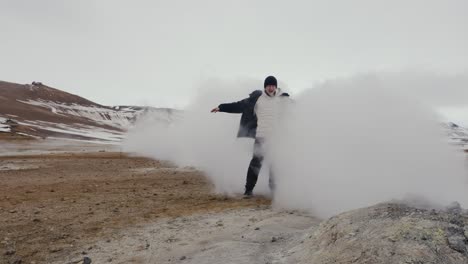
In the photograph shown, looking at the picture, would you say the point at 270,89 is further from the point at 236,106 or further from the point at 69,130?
the point at 69,130

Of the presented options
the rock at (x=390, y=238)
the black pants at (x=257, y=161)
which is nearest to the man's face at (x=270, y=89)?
the black pants at (x=257, y=161)

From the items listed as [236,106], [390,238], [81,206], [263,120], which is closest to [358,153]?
[263,120]

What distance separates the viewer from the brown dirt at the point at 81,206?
16.1 ft

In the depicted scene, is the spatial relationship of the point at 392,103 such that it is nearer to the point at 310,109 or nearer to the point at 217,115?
the point at 310,109

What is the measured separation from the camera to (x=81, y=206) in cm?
694

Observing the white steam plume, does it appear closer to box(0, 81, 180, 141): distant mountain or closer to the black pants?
the black pants

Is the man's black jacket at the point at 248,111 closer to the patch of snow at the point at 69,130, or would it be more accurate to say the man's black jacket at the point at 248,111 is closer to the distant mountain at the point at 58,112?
the distant mountain at the point at 58,112

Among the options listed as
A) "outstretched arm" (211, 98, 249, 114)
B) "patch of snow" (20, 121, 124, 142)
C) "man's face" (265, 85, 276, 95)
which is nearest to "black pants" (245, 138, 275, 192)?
"outstretched arm" (211, 98, 249, 114)

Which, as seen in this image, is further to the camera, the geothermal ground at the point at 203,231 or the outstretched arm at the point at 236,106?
the outstretched arm at the point at 236,106

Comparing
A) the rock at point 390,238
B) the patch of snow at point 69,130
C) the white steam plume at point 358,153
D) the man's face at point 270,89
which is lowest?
the patch of snow at point 69,130

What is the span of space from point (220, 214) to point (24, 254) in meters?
2.57

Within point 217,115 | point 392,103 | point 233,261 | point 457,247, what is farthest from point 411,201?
point 217,115

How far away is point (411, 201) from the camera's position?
4.29 metres

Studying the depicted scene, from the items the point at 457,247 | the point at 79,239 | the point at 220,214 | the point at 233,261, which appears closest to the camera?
the point at 457,247
